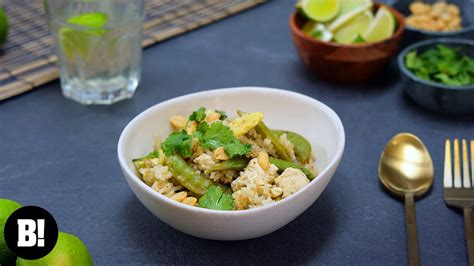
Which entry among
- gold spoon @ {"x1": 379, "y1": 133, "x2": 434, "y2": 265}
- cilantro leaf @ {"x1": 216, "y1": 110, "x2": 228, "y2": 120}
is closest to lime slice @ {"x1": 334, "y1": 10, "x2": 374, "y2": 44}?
gold spoon @ {"x1": 379, "y1": 133, "x2": 434, "y2": 265}

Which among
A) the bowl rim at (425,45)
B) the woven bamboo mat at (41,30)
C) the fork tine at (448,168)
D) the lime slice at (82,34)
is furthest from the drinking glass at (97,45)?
the fork tine at (448,168)

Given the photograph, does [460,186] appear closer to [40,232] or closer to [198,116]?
[198,116]

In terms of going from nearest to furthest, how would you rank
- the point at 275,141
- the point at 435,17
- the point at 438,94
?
the point at 275,141 < the point at 438,94 < the point at 435,17

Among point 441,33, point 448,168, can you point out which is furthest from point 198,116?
point 441,33

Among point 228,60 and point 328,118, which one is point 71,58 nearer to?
point 228,60

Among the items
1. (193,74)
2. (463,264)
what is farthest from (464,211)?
(193,74)

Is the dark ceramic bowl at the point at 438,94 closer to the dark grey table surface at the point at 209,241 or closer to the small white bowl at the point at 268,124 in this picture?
the dark grey table surface at the point at 209,241

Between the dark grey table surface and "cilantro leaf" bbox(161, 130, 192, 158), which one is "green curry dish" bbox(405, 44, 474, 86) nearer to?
the dark grey table surface
